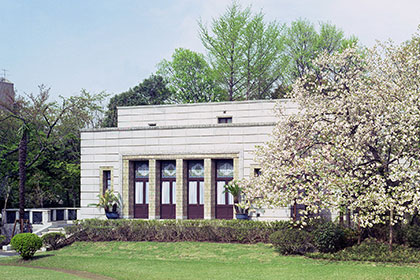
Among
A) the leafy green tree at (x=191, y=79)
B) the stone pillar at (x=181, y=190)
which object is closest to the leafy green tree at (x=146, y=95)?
the leafy green tree at (x=191, y=79)

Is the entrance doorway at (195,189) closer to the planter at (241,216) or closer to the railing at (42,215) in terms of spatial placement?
the planter at (241,216)

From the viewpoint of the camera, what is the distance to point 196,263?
2327 centimetres

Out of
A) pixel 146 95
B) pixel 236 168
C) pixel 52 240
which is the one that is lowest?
pixel 52 240

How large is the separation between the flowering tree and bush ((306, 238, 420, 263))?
109 cm

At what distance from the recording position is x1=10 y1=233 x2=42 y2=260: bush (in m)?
26.1

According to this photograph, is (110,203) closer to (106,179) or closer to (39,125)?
(106,179)

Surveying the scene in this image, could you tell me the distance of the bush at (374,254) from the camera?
21559 mm

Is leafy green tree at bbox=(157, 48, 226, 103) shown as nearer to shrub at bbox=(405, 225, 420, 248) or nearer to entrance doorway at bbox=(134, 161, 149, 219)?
entrance doorway at bbox=(134, 161, 149, 219)

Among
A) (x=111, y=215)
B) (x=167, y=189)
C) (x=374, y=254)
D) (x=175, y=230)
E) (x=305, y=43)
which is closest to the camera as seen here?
(x=374, y=254)

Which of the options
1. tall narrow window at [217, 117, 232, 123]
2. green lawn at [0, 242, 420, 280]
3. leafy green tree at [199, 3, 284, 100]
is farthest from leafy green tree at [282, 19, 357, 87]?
green lawn at [0, 242, 420, 280]

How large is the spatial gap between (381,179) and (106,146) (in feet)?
62.6

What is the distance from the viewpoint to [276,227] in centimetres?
2670

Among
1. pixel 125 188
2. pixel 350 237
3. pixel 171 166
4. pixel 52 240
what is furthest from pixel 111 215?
pixel 350 237

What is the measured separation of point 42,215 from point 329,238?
20928 millimetres
